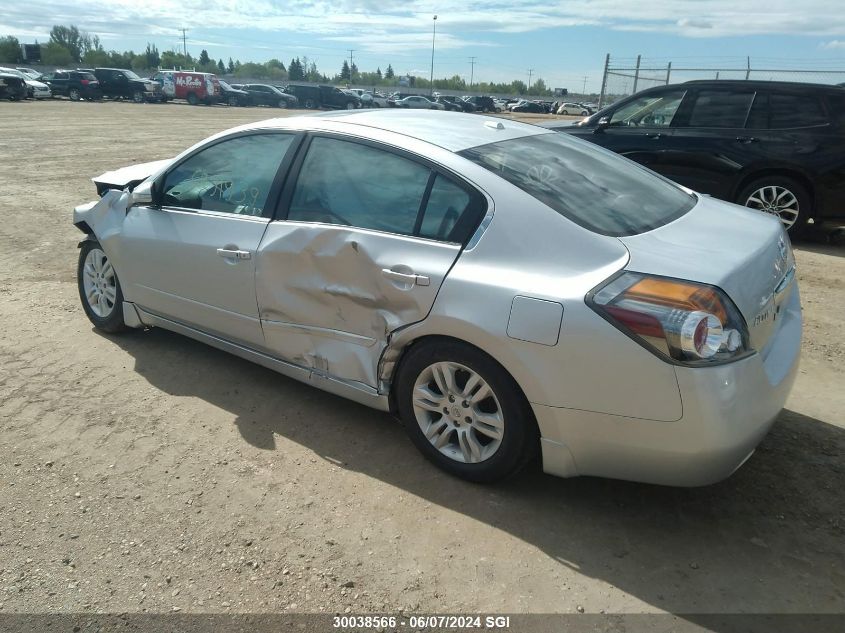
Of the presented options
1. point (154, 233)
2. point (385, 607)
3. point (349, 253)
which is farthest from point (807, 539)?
point (154, 233)

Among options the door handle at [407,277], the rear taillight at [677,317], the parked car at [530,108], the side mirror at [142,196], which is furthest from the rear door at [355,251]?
the parked car at [530,108]

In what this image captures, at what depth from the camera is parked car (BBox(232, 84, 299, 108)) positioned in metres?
49.0

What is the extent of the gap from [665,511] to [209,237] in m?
2.73

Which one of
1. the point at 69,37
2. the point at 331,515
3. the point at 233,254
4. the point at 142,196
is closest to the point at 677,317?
the point at 331,515

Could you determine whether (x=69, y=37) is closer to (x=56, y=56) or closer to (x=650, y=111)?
(x=56, y=56)

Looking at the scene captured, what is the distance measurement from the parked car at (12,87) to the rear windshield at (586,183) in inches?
1431

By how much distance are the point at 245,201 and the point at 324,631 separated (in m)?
2.33

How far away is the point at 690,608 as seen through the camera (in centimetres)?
233

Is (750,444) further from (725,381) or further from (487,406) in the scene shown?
(487,406)

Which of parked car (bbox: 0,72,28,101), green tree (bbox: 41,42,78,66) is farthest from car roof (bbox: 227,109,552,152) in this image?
green tree (bbox: 41,42,78,66)

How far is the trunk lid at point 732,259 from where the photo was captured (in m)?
2.52

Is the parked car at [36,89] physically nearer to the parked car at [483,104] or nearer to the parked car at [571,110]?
the parked car at [483,104]

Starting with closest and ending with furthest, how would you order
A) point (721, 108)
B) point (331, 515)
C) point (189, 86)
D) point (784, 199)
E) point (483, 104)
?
point (331, 515)
point (784, 199)
point (721, 108)
point (189, 86)
point (483, 104)

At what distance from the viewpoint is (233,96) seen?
156 ft
